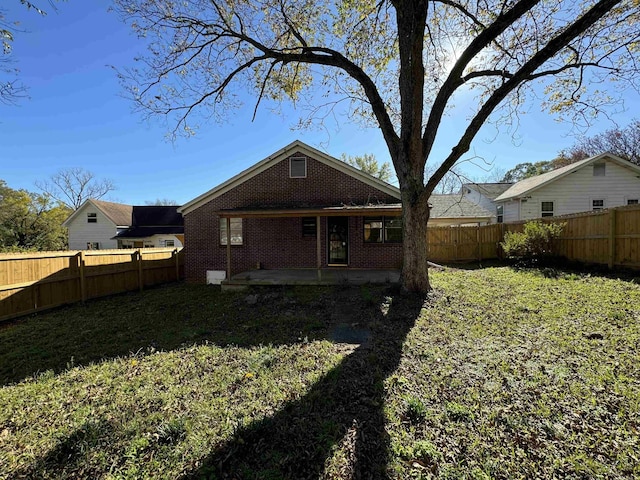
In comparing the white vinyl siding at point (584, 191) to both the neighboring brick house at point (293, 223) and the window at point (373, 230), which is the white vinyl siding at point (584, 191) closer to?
the neighboring brick house at point (293, 223)

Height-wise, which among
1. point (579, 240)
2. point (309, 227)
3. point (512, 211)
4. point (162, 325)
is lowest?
point (162, 325)

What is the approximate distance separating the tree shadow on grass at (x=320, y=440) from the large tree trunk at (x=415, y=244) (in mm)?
4027

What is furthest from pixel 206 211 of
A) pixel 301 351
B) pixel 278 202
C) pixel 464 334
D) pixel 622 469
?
pixel 622 469

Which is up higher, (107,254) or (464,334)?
(107,254)

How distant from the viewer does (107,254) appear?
1022 cm

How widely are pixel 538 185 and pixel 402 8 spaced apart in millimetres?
14546

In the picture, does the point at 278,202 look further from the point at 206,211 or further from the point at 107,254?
the point at 107,254

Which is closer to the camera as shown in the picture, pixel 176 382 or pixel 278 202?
pixel 176 382

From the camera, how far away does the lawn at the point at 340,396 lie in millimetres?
2375

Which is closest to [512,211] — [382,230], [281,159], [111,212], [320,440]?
[382,230]

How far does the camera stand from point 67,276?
28.4ft

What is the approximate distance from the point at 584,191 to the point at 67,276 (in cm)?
2419

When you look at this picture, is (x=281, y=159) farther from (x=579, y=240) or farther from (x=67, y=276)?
(x=579, y=240)

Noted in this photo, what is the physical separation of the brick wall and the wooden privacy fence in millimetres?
5393
